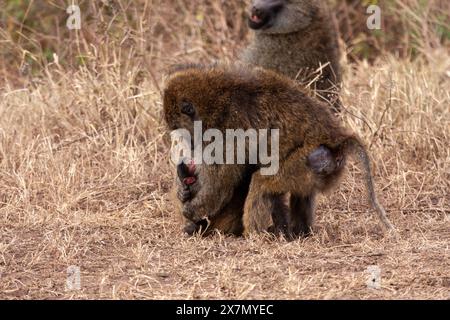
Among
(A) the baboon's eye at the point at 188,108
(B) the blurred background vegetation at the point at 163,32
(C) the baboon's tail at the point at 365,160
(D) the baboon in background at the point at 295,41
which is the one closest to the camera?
(C) the baboon's tail at the point at 365,160

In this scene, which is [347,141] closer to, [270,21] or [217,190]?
[217,190]

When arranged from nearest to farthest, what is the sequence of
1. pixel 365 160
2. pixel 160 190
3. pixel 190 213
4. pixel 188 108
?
pixel 365 160, pixel 188 108, pixel 190 213, pixel 160 190

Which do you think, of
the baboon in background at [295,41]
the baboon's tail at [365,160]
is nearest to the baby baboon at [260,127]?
the baboon's tail at [365,160]

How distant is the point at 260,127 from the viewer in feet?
14.5

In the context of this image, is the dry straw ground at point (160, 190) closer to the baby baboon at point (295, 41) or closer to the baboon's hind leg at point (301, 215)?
the baboon's hind leg at point (301, 215)

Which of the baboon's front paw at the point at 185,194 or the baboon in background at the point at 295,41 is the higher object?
the baboon in background at the point at 295,41

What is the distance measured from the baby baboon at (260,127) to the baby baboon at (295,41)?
4.51 feet

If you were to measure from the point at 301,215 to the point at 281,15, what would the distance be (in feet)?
6.31

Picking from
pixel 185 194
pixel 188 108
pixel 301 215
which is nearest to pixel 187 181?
pixel 185 194

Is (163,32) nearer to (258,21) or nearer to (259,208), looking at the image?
(258,21)

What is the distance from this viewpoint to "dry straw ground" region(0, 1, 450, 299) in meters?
3.80

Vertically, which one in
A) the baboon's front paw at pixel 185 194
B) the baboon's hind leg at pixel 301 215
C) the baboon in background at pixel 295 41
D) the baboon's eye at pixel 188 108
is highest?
the baboon in background at pixel 295 41

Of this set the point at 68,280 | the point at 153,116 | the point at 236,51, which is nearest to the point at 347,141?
the point at 68,280

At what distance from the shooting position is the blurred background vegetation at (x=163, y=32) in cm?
623
